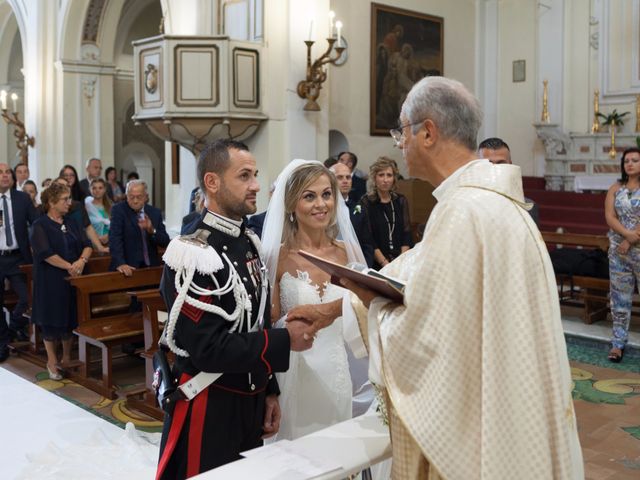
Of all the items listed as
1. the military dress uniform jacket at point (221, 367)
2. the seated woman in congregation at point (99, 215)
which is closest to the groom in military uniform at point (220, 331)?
the military dress uniform jacket at point (221, 367)

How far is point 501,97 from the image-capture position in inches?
523

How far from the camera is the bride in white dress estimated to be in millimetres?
3086

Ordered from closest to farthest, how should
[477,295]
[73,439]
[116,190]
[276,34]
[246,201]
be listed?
[477,295], [246,201], [73,439], [276,34], [116,190]

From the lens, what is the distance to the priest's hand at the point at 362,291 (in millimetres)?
1937

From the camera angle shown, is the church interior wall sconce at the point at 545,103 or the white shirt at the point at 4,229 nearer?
the white shirt at the point at 4,229

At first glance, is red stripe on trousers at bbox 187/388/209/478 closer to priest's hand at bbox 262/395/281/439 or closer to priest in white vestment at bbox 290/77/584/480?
priest's hand at bbox 262/395/281/439

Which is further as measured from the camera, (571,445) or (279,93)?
(279,93)

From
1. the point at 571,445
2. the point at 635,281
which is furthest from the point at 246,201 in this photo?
the point at 635,281

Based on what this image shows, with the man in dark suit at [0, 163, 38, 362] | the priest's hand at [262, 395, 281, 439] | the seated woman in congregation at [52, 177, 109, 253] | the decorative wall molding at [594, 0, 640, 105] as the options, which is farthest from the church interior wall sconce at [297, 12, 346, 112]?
the priest's hand at [262, 395, 281, 439]

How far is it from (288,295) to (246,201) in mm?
780

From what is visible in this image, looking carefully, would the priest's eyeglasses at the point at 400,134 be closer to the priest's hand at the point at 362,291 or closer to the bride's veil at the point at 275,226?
the priest's hand at the point at 362,291

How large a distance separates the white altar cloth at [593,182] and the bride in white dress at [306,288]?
9562mm

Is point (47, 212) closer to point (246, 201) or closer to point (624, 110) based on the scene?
point (246, 201)

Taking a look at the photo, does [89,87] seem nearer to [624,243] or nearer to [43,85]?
[43,85]
